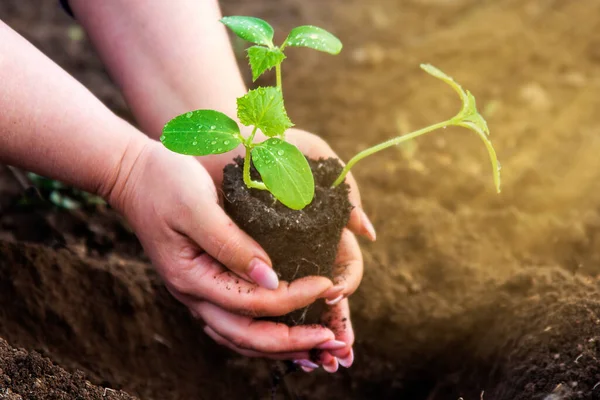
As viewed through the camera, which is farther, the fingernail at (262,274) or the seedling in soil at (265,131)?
the fingernail at (262,274)

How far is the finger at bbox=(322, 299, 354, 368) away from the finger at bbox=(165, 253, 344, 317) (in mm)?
130

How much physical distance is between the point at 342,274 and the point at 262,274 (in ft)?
0.89

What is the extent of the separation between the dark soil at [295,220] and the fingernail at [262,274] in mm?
71

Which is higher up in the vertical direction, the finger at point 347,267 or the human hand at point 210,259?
the human hand at point 210,259

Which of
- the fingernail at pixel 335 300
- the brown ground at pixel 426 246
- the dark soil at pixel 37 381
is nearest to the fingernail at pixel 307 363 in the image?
the fingernail at pixel 335 300

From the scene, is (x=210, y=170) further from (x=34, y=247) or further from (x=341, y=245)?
(x=34, y=247)

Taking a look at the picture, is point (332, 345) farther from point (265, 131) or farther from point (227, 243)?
point (265, 131)

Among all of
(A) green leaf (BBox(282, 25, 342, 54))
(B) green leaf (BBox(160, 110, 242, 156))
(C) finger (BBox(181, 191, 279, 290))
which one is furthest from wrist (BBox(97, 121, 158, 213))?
(A) green leaf (BBox(282, 25, 342, 54))

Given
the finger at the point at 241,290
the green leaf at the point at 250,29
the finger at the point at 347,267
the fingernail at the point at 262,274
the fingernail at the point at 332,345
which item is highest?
the green leaf at the point at 250,29

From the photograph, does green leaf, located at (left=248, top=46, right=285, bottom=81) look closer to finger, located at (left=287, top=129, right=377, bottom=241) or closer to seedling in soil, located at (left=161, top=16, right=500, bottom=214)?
seedling in soil, located at (left=161, top=16, right=500, bottom=214)

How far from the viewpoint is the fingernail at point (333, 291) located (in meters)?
1.51

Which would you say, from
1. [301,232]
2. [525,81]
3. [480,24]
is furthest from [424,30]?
[301,232]

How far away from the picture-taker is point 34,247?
1.77m

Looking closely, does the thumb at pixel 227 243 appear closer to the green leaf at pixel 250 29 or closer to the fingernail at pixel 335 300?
the fingernail at pixel 335 300
